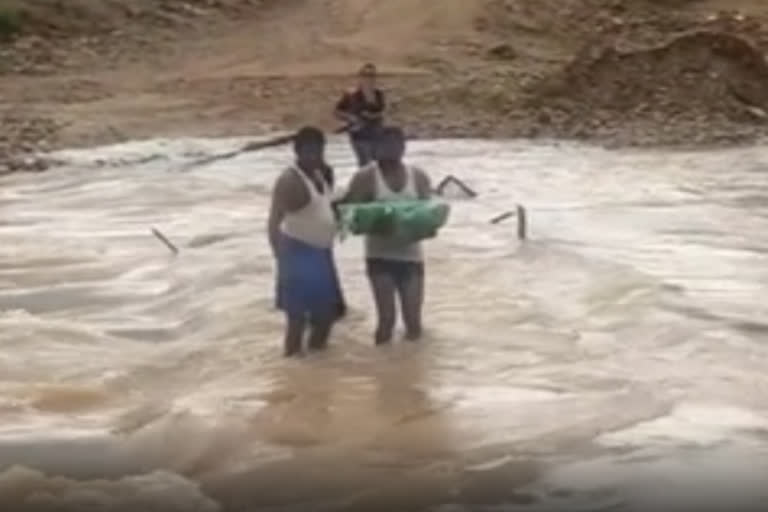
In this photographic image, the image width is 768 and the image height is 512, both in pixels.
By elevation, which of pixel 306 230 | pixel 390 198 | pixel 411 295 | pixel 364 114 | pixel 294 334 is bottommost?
pixel 294 334

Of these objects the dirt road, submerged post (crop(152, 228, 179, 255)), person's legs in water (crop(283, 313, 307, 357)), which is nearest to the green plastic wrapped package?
person's legs in water (crop(283, 313, 307, 357))

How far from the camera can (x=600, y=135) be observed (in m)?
24.8

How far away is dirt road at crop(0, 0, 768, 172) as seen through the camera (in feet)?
83.4

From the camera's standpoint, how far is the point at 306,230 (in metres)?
10.7

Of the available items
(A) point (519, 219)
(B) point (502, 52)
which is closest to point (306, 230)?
(A) point (519, 219)

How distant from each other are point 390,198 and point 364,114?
7.01m

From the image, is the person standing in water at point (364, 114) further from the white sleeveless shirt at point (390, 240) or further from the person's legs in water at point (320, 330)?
the white sleeveless shirt at point (390, 240)

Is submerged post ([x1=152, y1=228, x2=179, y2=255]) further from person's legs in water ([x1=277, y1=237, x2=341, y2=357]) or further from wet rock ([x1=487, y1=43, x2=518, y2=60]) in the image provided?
wet rock ([x1=487, y1=43, x2=518, y2=60])

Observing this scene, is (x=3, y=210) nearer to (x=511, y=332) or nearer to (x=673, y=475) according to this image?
(x=511, y=332)

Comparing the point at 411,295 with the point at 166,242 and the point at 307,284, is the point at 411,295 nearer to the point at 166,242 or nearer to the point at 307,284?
the point at 307,284

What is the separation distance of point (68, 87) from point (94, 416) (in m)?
17.7

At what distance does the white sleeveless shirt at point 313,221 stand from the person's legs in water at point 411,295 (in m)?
0.56

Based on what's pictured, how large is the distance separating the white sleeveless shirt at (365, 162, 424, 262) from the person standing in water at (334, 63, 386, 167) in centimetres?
658

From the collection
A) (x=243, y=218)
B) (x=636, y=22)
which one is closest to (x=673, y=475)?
(x=243, y=218)
